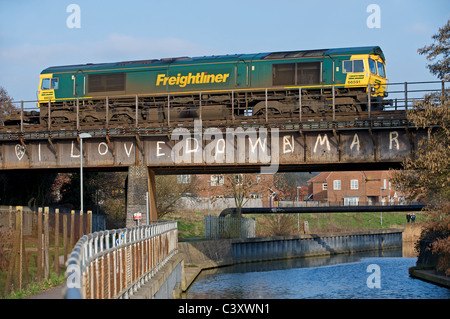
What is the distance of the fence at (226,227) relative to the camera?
46.1m

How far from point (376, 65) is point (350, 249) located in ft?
108

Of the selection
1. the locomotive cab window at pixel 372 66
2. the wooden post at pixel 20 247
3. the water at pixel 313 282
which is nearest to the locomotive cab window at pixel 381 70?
the locomotive cab window at pixel 372 66

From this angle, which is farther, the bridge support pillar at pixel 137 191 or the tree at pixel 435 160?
the bridge support pillar at pixel 137 191

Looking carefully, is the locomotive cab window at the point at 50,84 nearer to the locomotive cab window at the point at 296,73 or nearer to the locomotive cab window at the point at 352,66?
the locomotive cab window at the point at 296,73

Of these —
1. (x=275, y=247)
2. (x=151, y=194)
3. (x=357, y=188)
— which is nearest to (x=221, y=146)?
(x=151, y=194)

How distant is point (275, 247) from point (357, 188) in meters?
55.1

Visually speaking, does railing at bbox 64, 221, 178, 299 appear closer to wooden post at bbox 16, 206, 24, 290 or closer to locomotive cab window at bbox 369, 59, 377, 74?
wooden post at bbox 16, 206, 24, 290

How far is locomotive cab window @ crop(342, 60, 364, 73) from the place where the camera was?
35.3 metres

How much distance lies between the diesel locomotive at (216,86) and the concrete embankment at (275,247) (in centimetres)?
862

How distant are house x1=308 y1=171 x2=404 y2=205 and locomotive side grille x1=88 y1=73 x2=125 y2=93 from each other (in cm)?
6486

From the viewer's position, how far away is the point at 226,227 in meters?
49.2

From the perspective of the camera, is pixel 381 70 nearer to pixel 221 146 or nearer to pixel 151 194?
pixel 221 146

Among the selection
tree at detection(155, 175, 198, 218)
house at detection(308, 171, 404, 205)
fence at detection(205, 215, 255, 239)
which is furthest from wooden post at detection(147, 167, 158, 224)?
house at detection(308, 171, 404, 205)

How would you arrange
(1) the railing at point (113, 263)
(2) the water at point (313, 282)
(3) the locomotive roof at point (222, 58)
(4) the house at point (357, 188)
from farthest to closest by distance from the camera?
(4) the house at point (357, 188) → (3) the locomotive roof at point (222, 58) → (2) the water at point (313, 282) → (1) the railing at point (113, 263)
